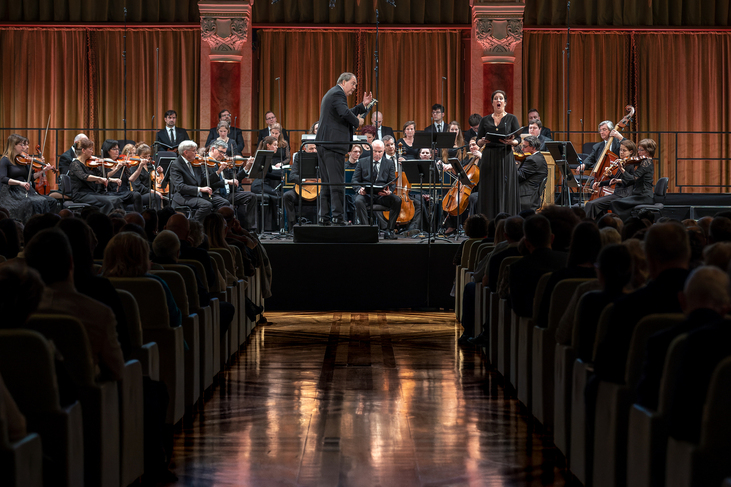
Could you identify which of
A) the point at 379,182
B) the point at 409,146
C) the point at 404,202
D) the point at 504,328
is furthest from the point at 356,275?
the point at 409,146

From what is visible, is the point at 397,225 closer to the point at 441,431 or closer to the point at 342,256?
the point at 342,256

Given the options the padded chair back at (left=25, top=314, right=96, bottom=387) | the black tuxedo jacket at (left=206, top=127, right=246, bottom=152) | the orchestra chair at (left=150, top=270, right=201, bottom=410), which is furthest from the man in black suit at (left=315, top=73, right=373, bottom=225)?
the padded chair back at (left=25, top=314, right=96, bottom=387)

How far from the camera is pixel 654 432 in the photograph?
202cm

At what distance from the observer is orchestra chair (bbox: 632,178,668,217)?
26.4 feet

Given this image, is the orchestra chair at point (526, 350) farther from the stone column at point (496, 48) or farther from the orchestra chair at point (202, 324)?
the stone column at point (496, 48)

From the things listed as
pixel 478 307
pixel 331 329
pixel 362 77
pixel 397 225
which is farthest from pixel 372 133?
pixel 478 307

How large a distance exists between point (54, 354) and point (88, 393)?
0.30 meters

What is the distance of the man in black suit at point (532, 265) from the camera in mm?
3715

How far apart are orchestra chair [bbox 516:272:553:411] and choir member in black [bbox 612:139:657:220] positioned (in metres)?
4.79

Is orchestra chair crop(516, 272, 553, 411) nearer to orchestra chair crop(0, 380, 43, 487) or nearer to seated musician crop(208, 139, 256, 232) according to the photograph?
orchestra chair crop(0, 380, 43, 487)

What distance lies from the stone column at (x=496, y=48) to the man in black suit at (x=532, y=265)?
7.46 meters

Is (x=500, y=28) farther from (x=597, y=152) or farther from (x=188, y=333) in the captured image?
(x=188, y=333)

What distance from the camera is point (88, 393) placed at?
226 centimetres

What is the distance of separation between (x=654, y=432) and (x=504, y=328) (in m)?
2.20
